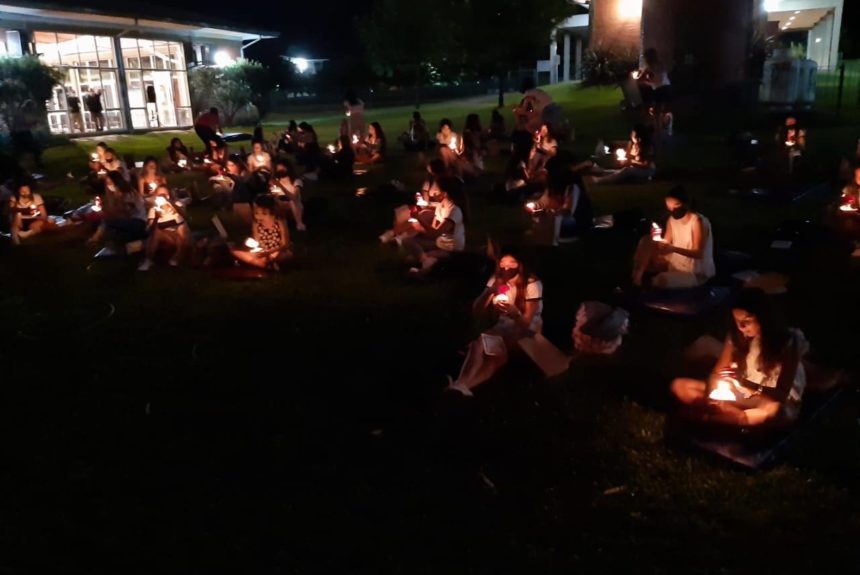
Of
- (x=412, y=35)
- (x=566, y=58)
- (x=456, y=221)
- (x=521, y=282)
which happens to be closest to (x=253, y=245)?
(x=456, y=221)

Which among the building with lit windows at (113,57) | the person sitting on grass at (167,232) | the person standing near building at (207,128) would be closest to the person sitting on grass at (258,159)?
the person sitting on grass at (167,232)

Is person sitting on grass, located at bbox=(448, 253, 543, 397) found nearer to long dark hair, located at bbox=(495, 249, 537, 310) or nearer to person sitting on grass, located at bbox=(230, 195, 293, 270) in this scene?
long dark hair, located at bbox=(495, 249, 537, 310)

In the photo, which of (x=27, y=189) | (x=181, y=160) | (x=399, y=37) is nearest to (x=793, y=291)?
(x=27, y=189)

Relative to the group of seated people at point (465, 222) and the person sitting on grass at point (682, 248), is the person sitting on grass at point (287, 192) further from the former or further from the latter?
the person sitting on grass at point (682, 248)

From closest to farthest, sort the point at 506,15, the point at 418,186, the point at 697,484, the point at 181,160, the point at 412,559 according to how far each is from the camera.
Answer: the point at 412,559
the point at 697,484
the point at 418,186
the point at 181,160
the point at 506,15

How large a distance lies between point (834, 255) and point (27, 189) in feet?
39.1

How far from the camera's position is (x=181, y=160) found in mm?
18797

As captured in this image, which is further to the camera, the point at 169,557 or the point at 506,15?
the point at 506,15

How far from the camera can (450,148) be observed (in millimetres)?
15609

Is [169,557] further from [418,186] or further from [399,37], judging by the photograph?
[399,37]

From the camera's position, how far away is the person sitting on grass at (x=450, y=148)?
1466 cm

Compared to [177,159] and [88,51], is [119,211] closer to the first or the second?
[177,159]

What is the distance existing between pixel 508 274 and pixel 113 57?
93.5 ft

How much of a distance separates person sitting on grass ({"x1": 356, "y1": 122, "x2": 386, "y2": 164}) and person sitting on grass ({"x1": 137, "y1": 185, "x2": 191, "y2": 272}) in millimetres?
8691
